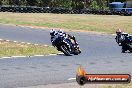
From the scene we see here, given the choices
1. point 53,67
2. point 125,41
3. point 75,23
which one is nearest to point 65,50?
point 125,41

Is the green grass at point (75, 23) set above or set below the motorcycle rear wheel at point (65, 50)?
below

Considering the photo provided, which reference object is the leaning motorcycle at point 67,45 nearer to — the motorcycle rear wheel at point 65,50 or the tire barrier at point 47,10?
the motorcycle rear wheel at point 65,50

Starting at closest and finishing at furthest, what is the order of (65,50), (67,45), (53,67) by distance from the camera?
1. (53,67)
2. (65,50)
3. (67,45)

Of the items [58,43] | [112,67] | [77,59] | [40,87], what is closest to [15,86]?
[40,87]

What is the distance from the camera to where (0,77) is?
36.3ft

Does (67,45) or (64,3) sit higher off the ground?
(67,45)

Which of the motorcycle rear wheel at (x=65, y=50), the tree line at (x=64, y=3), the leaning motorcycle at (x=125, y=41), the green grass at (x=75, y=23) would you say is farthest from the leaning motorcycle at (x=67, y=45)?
the tree line at (x=64, y=3)

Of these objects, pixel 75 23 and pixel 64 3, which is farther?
pixel 64 3

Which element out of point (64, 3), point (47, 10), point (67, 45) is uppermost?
point (67, 45)

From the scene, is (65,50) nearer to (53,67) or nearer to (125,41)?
(125,41)

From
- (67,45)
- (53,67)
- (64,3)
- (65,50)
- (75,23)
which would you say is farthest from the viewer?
(64,3)

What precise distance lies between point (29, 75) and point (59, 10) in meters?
52.5

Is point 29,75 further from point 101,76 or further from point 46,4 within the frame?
point 46,4

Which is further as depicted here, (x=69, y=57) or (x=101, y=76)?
(x=69, y=57)
